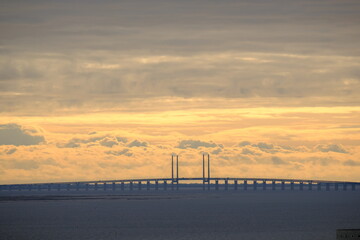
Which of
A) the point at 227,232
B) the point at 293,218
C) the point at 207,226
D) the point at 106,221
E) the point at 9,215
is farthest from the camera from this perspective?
the point at 9,215

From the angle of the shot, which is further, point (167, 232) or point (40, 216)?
point (40, 216)

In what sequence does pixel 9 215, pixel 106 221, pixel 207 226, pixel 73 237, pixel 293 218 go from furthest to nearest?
pixel 9 215, pixel 293 218, pixel 106 221, pixel 207 226, pixel 73 237

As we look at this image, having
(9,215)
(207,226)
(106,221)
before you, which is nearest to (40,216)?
(9,215)

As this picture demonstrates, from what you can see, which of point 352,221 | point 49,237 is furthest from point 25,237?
point 352,221

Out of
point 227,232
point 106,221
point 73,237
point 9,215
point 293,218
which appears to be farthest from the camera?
point 9,215

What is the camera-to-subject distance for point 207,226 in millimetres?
105000

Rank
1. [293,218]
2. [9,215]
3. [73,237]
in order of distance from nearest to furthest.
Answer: [73,237], [293,218], [9,215]

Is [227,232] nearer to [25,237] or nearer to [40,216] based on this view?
[25,237]

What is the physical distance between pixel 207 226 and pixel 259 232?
11454 mm

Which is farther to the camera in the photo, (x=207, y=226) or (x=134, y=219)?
(x=134, y=219)

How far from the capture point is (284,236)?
8906cm

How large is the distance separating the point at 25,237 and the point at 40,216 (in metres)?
38.9

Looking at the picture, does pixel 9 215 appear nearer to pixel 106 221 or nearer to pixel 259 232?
pixel 106 221

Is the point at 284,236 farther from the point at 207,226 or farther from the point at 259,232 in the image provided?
the point at 207,226
